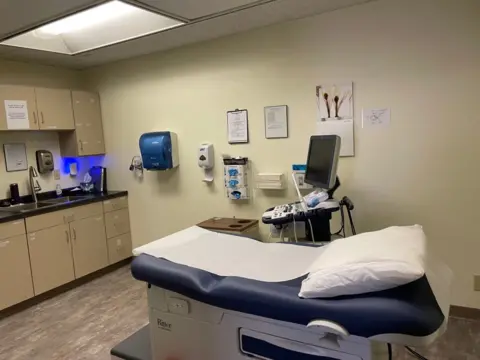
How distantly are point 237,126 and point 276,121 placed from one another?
405mm

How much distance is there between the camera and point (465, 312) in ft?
9.09

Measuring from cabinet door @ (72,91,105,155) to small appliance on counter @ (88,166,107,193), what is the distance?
8.4 inches

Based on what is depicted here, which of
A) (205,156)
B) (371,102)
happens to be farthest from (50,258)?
(371,102)

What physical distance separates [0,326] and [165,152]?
6.67 ft

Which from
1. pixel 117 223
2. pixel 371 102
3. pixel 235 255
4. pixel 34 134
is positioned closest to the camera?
pixel 235 255

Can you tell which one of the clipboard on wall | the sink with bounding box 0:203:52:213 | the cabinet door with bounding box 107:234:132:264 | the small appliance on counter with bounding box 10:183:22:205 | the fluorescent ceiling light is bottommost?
the cabinet door with bounding box 107:234:132:264

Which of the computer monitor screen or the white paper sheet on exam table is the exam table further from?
the computer monitor screen

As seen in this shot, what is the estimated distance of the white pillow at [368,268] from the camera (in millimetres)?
1068

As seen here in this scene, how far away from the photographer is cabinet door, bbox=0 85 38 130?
11.3 ft

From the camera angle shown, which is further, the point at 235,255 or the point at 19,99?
the point at 19,99

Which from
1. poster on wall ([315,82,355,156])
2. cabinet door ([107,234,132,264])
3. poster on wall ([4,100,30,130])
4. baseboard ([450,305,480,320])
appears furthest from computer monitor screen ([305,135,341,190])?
poster on wall ([4,100,30,130])

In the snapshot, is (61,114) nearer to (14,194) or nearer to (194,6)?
(14,194)

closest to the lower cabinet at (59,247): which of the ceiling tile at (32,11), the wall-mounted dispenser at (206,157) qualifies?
the wall-mounted dispenser at (206,157)

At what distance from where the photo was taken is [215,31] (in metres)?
3.26
